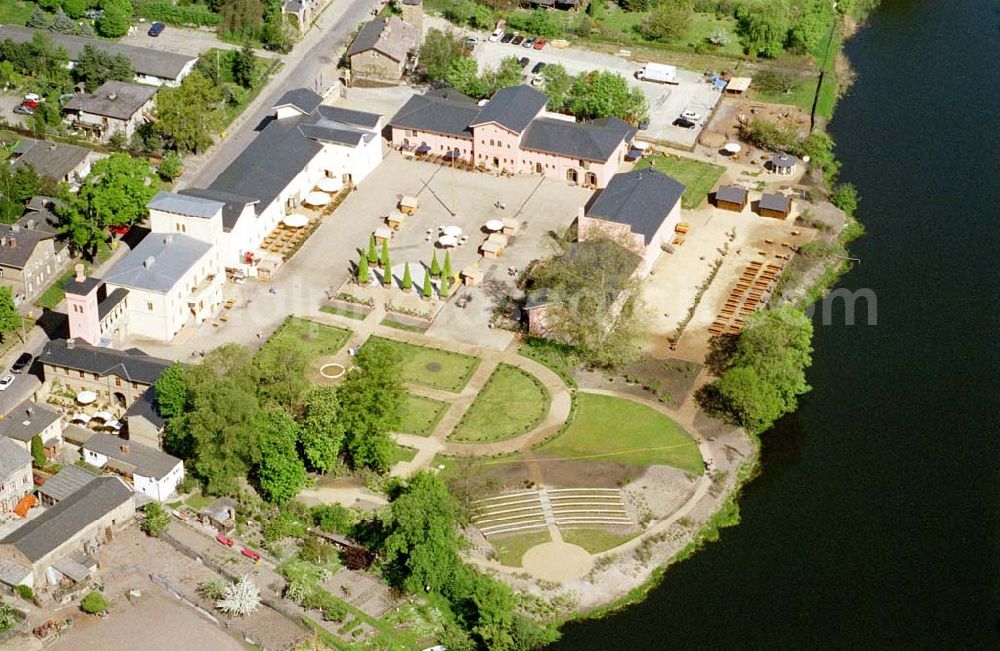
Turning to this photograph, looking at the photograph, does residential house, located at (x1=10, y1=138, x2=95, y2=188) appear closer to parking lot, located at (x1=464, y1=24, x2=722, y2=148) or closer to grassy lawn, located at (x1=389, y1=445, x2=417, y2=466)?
parking lot, located at (x1=464, y1=24, x2=722, y2=148)

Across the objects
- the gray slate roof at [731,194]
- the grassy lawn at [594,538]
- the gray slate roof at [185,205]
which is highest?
the gray slate roof at [185,205]

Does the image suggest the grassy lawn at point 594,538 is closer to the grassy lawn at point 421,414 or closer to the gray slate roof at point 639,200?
the grassy lawn at point 421,414

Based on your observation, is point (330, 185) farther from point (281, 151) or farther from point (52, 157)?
point (52, 157)

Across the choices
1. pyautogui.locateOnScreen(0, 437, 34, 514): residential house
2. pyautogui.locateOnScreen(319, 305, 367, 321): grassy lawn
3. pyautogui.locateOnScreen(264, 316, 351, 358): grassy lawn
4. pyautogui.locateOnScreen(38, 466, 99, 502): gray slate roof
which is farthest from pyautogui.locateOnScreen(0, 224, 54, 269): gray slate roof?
pyautogui.locateOnScreen(38, 466, 99, 502): gray slate roof

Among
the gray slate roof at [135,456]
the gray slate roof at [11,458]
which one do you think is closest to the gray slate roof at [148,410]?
the gray slate roof at [135,456]

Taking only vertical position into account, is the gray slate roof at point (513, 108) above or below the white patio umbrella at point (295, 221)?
above

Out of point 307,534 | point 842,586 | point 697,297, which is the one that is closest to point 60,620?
point 307,534
